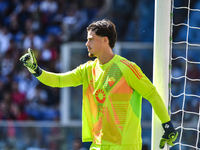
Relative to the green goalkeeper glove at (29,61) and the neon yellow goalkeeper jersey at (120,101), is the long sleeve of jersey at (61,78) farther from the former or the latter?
the neon yellow goalkeeper jersey at (120,101)

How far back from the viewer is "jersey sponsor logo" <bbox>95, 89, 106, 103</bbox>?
3.15 m

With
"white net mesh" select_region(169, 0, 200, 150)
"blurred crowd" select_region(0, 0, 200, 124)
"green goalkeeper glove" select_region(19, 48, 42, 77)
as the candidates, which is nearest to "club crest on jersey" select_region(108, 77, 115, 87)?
"green goalkeeper glove" select_region(19, 48, 42, 77)

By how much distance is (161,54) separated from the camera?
3.37 metres

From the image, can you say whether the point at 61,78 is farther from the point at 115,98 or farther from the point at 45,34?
the point at 45,34

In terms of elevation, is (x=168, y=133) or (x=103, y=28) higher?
(x=103, y=28)

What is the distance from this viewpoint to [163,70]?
336 cm

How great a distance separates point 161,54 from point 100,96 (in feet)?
2.41

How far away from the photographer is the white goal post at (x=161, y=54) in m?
3.36

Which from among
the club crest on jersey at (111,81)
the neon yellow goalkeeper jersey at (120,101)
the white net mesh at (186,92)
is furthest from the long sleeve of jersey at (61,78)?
the white net mesh at (186,92)

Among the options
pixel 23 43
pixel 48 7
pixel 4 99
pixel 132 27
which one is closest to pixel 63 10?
pixel 48 7

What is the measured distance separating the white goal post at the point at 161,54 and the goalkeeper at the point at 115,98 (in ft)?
0.70

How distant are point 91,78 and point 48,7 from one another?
6.18 meters

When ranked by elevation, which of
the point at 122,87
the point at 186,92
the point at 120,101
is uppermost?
the point at 122,87

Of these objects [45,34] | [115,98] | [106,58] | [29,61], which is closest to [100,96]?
[115,98]
